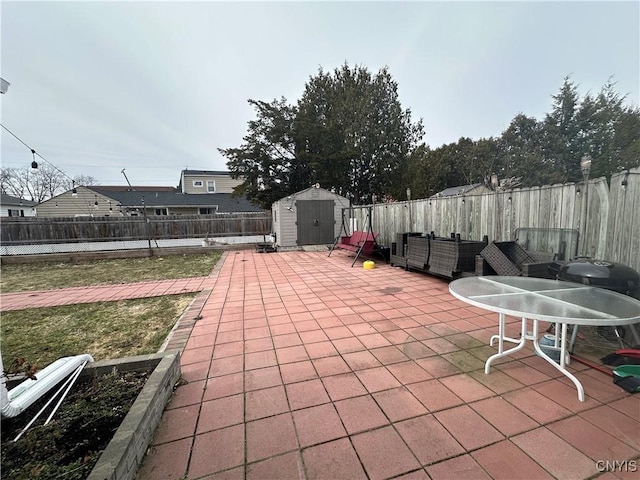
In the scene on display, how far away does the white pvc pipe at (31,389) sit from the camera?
4.56 feet

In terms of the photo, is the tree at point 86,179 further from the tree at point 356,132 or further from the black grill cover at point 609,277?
the black grill cover at point 609,277

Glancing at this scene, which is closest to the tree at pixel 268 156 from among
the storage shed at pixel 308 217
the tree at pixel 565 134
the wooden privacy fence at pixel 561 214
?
the storage shed at pixel 308 217

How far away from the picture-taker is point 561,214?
3582 millimetres

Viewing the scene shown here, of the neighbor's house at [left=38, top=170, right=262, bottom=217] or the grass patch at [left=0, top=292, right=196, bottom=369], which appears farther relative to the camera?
the neighbor's house at [left=38, top=170, right=262, bottom=217]

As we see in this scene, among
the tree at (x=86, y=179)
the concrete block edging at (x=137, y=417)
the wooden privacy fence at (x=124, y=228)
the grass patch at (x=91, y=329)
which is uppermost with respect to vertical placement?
the tree at (x=86, y=179)

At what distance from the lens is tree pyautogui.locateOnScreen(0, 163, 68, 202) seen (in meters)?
25.3

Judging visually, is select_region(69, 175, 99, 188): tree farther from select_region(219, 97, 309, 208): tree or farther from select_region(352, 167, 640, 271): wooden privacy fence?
select_region(352, 167, 640, 271): wooden privacy fence

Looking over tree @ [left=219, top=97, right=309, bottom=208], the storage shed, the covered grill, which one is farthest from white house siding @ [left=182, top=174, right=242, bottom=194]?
the covered grill

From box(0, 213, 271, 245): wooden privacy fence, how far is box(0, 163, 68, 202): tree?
73.8 feet

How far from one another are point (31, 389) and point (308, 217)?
28.1ft

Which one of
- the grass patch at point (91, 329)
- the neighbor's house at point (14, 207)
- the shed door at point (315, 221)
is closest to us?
the grass patch at point (91, 329)

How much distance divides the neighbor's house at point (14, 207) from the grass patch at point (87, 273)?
1873 cm

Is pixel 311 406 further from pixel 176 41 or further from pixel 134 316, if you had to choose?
pixel 176 41

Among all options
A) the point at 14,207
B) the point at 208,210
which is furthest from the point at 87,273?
the point at 14,207
